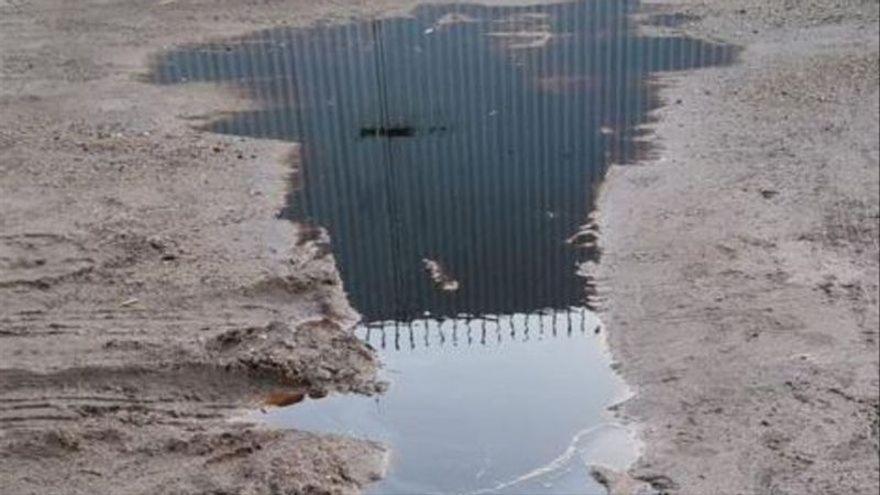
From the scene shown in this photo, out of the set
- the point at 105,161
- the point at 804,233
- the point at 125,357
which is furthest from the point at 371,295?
the point at 105,161

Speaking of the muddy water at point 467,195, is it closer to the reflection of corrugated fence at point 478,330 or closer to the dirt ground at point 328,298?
the reflection of corrugated fence at point 478,330

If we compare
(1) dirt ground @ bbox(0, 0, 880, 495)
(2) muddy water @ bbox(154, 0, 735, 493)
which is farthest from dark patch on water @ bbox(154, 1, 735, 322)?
(1) dirt ground @ bbox(0, 0, 880, 495)

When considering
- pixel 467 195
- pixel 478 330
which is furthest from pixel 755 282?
pixel 467 195

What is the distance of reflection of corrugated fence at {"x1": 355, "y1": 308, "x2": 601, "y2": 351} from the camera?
518cm

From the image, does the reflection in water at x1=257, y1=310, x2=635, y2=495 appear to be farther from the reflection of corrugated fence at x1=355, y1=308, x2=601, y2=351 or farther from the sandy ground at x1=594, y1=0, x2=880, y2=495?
the sandy ground at x1=594, y1=0, x2=880, y2=495

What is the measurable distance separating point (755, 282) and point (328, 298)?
1964 mm

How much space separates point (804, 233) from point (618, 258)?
2.92 ft

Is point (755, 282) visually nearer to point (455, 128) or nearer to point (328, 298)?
point (328, 298)

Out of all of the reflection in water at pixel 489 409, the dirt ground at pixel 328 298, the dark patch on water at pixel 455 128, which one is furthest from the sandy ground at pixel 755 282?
the dark patch on water at pixel 455 128

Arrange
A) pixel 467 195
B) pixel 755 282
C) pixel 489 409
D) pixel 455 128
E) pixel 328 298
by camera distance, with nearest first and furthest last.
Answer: pixel 489 409
pixel 755 282
pixel 328 298
pixel 467 195
pixel 455 128

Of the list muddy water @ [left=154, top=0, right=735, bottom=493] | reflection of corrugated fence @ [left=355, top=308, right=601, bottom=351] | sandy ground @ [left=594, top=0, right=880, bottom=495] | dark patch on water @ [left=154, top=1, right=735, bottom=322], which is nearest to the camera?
sandy ground @ [left=594, top=0, right=880, bottom=495]

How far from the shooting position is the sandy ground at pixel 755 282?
416 cm

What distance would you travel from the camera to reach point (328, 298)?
18.2 ft

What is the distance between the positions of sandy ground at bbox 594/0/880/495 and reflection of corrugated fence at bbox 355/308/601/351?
7.1 inches
